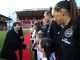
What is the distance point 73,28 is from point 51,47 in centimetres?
69

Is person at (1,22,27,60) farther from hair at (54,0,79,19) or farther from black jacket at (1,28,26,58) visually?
hair at (54,0,79,19)

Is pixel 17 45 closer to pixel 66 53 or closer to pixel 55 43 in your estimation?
pixel 55 43

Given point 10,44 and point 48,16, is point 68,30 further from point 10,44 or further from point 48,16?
point 10,44

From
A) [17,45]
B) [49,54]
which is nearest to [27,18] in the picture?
[17,45]

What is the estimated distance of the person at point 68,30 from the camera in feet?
9.80

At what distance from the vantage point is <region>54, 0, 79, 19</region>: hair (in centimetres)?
303

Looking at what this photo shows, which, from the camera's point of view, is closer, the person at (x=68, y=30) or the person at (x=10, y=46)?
the person at (x=68, y=30)

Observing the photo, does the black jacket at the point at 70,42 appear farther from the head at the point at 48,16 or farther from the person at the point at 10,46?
the person at the point at 10,46

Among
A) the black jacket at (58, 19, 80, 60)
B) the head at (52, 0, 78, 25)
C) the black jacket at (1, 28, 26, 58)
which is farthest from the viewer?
the black jacket at (1, 28, 26, 58)

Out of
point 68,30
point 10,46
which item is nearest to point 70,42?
point 68,30

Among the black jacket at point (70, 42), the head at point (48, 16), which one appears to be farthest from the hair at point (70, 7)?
the head at point (48, 16)

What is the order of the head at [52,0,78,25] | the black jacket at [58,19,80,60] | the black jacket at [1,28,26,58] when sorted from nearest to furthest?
the black jacket at [58,19,80,60] → the head at [52,0,78,25] → the black jacket at [1,28,26,58]

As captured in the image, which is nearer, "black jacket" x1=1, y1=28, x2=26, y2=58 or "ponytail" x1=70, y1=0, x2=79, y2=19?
"ponytail" x1=70, y1=0, x2=79, y2=19

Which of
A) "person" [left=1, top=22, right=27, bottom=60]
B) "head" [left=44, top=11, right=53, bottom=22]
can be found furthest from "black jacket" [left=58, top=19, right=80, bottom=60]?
"person" [left=1, top=22, right=27, bottom=60]
